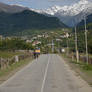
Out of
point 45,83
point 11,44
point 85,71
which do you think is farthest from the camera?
point 11,44

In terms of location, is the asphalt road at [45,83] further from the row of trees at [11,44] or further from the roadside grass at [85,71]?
the row of trees at [11,44]

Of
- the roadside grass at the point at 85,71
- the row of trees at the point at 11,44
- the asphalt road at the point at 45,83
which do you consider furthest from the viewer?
the row of trees at the point at 11,44

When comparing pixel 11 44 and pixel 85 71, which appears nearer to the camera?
pixel 85 71

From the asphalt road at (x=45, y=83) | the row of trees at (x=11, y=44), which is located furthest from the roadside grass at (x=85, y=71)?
the row of trees at (x=11, y=44)

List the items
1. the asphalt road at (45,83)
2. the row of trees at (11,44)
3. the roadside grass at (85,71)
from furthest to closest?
the row of trees at (11,44) → the roadside grass at (85,71) → the asphalt road at (45,83)

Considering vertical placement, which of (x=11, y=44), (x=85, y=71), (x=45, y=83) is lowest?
(x=85, y=71)

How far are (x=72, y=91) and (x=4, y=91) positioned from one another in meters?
3.73

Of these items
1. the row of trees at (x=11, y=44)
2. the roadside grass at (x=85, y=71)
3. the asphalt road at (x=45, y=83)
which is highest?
the row of trees at (x=11, y=44)

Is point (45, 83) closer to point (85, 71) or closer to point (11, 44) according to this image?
point (85, 71)

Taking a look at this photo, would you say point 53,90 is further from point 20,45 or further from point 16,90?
point 20,45

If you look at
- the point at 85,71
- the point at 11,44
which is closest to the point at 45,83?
the point at 85,71

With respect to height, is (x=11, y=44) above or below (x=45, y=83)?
above

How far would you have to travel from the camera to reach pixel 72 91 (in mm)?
15914

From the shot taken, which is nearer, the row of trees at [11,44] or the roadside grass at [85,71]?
the roadside grass at [85,71]
